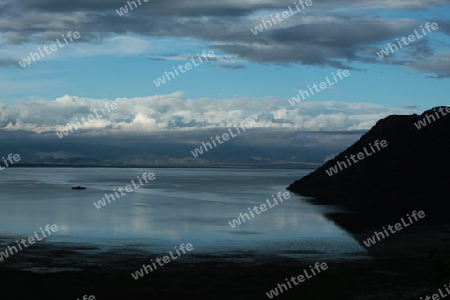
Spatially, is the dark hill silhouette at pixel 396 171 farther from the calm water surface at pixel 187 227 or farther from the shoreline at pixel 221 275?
the shoreline at pixel 221 275

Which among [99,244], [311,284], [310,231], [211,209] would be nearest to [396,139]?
[211,209]

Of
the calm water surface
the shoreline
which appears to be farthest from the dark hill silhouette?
the shoreline

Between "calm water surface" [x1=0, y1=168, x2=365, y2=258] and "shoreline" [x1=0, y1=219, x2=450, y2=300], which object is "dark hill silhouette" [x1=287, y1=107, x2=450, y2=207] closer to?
"calm water surface" [x1=0, y1=168, x2=365, y2=258]

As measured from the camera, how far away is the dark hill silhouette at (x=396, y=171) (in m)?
123

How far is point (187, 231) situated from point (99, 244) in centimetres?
1353

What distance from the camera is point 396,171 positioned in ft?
438

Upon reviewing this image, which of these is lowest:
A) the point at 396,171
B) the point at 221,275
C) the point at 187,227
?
the point at 396,171

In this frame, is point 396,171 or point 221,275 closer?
point 221,275

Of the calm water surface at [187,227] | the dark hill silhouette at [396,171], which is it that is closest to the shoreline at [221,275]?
the calm water surface at [187,227]

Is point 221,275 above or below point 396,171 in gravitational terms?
above

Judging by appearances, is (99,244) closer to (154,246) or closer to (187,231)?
(154,246)

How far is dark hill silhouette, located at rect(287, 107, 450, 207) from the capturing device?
12344 centimetres

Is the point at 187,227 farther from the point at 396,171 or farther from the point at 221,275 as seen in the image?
the point at 396,171

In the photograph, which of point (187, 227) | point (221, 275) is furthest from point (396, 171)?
point (221, 275)
